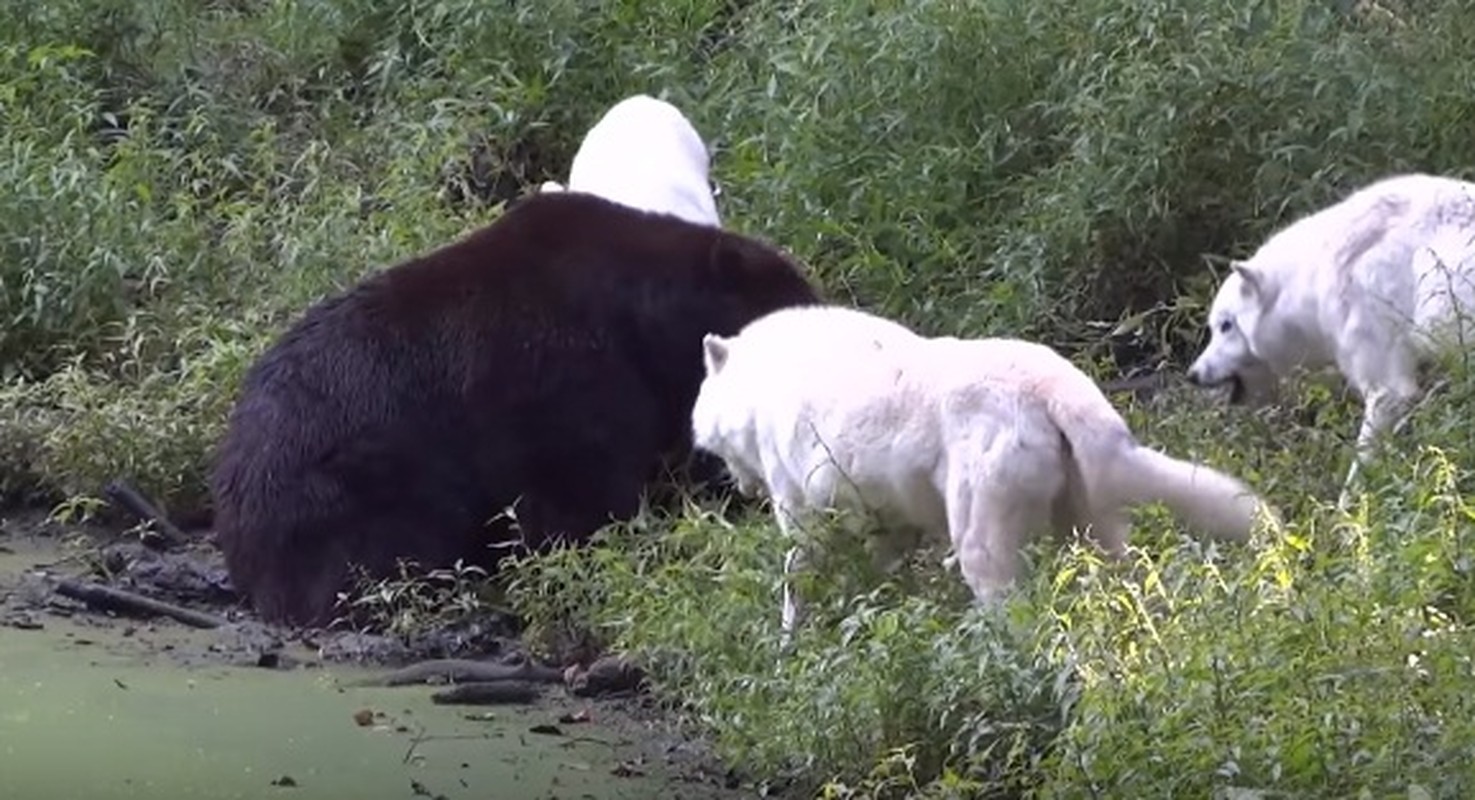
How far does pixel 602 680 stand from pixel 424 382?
4.20 feet

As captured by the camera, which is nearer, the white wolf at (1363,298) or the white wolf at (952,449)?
the white wolf at (952,449)

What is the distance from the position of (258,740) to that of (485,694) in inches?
26.2

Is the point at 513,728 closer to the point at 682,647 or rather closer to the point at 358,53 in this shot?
the point at 682,647

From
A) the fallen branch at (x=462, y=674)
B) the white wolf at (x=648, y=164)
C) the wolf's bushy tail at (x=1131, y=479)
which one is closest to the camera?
the wolf's bushy tail at (x=1131, y=479)

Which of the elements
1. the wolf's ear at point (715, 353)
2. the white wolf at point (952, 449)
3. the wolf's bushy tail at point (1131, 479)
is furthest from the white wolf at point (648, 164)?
the wolf's bushy tail at point (1131, 479)

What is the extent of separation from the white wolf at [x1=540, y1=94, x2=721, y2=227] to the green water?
2.00 metres

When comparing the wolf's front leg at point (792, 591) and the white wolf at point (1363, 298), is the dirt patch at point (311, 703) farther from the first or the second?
the white wolf at point (1363, 298)

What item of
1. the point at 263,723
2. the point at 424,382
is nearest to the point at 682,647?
the point at 263,723

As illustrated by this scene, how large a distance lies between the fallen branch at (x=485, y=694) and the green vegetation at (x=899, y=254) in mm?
261

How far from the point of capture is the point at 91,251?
1002cm

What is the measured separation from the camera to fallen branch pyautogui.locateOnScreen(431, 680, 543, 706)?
6.81 meters

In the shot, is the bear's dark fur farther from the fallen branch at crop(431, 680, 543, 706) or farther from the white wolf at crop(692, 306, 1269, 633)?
the white wolf at crop(692, 306, 1269, 633)

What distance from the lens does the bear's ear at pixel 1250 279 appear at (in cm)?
769

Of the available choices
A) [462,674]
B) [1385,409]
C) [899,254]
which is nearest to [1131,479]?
[1385,409]
